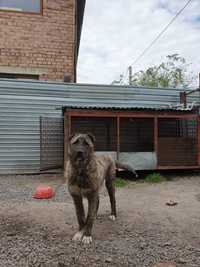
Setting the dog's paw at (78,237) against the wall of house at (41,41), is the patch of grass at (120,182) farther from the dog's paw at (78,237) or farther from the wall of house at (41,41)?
the dog's paw at (78,237)

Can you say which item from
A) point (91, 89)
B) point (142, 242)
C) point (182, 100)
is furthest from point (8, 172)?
point (142, 242)

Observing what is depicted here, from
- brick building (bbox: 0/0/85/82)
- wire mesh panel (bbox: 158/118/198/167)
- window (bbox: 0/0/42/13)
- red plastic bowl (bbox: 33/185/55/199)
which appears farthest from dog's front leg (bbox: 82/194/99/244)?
window (bbox: 0/0/42/13)

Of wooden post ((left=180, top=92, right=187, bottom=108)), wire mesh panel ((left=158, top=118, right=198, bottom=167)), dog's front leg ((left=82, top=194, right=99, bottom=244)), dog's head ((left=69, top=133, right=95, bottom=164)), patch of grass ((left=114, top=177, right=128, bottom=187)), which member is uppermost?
wooden post ((left=180, top=92, right=187, bottom=108))

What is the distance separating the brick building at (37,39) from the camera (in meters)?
11.6

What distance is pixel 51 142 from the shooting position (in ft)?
35.5

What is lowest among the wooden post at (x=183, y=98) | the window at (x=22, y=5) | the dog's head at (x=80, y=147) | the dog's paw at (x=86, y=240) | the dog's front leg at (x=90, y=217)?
the dog's paw at (x=86, y=240)

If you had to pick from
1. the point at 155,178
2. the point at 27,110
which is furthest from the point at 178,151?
the point at 27,110

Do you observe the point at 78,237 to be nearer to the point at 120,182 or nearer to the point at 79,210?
the point at 79,210

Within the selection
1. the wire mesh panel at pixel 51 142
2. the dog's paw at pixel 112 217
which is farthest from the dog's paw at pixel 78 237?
the wire mesh panel at pixel 51 142

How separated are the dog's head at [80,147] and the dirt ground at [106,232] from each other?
1.06 m

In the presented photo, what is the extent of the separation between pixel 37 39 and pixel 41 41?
15 centimetres

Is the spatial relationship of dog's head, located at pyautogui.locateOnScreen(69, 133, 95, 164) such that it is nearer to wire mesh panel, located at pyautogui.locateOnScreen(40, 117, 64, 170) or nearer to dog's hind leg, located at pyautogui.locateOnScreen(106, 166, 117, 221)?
dog's hind leg, located at pyautogui.locateOnScreen(106, 166, 117, 221)

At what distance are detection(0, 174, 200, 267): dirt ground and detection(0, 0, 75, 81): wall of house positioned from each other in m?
5.11

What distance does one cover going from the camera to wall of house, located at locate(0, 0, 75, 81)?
38.1ft
